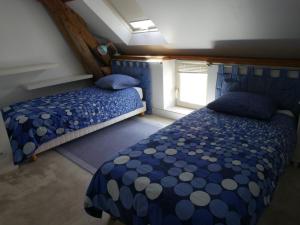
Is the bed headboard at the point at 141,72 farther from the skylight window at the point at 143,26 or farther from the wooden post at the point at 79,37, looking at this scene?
the skylight window at the point at 143,26

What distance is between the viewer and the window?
320 cm

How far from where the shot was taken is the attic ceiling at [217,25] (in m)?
1.93

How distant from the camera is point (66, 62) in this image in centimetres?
368

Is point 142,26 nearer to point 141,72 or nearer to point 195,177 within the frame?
point 141,72

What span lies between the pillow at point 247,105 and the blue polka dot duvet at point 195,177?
0.19 m

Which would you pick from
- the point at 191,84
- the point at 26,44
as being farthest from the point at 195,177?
the point at 26,44

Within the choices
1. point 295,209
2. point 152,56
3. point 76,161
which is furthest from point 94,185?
point 152,56

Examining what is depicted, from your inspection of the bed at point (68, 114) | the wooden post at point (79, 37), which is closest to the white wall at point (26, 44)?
the wooden post at point (79, 37)

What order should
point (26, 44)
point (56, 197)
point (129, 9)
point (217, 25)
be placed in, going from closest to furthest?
point (56, 197)
point (217, 25)
point (129, 9)
point (26, 44)

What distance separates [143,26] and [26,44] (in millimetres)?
1711

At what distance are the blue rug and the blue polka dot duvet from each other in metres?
0.90

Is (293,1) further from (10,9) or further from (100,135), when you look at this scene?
(10,9)

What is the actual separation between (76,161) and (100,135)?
2.14 ft

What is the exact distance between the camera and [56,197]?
6.25 feet
